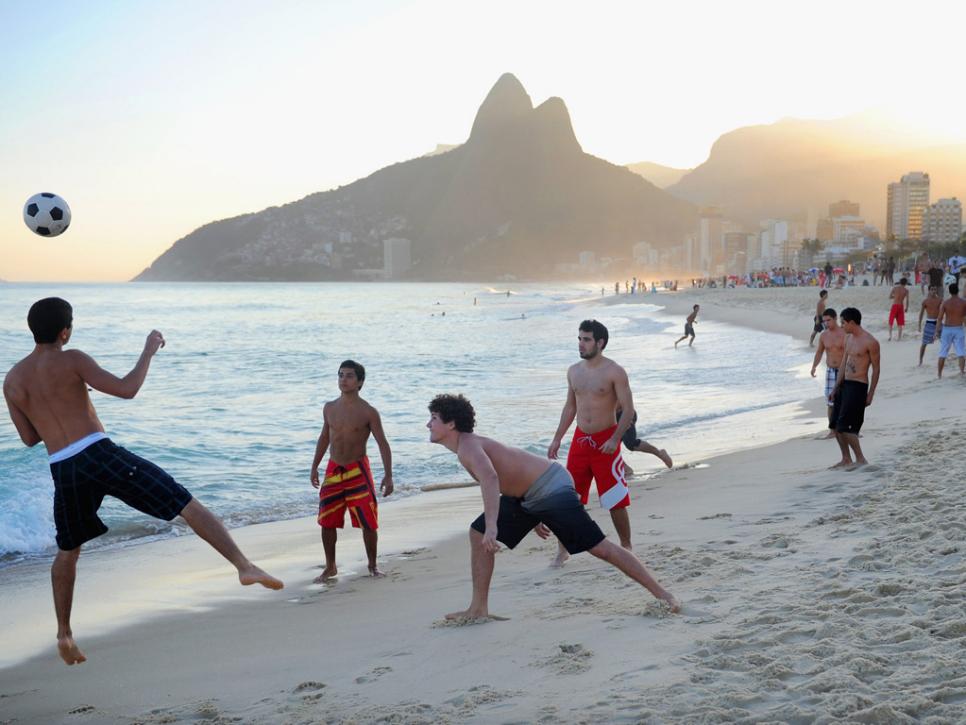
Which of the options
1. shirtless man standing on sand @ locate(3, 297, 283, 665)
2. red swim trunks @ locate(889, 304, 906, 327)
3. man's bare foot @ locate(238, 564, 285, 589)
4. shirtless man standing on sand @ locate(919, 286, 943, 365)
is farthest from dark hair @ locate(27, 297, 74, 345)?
red swim trunks @ locate(889, 304, 906, 327)

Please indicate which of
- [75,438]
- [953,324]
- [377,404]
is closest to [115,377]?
[75,438]

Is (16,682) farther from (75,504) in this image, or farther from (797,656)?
(797,656)

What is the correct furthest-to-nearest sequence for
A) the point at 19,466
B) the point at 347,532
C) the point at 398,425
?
the point at 398,425
the point at 19,466
the point at 347,532

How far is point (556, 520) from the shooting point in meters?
4.59

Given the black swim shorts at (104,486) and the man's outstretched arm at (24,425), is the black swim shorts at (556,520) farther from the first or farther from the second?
the man's outstretched arm at (24,425)

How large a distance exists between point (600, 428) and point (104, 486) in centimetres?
314

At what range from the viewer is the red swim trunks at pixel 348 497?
21.2 feet

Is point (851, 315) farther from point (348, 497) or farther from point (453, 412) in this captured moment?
point (453, 412)

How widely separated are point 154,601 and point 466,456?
3.08 metres

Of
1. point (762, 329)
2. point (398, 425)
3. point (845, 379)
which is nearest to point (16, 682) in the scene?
point (845, 379)

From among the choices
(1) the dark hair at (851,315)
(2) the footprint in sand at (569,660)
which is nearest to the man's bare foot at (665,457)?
(1) the dark hair at (851,315)

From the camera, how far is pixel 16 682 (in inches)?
187

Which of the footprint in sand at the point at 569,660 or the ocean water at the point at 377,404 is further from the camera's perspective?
the ocean water at the point at 377,404

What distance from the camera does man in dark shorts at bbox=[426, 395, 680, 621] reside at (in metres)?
4.52
